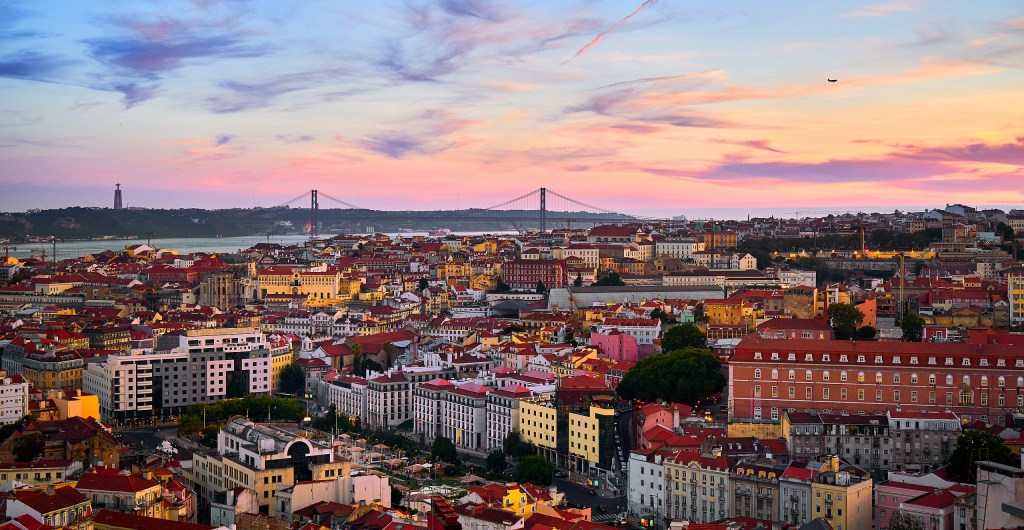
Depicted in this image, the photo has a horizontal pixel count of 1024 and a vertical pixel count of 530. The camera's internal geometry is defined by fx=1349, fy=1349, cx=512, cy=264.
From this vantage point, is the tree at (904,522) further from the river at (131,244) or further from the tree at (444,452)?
the river at (131,244)

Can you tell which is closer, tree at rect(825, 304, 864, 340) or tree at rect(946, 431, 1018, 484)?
tree at rect(946, 431, 1018, 484)

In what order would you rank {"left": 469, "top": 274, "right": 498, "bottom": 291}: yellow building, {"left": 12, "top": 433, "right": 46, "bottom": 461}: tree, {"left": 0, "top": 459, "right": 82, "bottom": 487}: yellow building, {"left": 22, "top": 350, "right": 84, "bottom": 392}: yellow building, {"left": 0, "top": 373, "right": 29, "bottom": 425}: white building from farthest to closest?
1. {"left": 469, "top": 274, "right": 498, "bottom": 291}: yellow building
2. {"left": 22, "top": 350, "right": 84, "bottom": 392}: yellow building
3. {"left": 0, "top": 373, "right": 29, "bottom": 425}: white building
4. {"left": 12, "top": 433, "right": 46, "bottom": 461}: tree
5. {"left": 0, "top": 459, "right": 82, "bottom": 487}: yellow building

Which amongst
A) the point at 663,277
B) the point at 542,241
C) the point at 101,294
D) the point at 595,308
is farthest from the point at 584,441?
the point at 542,241

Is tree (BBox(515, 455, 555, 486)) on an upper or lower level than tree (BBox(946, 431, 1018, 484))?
lower

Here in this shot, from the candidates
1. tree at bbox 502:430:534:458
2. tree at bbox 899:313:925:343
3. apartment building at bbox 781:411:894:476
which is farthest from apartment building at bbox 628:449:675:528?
tree at bbox 899:313:925:343

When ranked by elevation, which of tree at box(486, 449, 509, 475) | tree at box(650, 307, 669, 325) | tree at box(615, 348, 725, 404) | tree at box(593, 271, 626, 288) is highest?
tree at box(593, 271, 626, 288)

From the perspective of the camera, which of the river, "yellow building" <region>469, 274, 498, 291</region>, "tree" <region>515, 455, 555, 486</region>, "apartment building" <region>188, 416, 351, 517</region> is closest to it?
"apartment building" <region>188, 416, 351, 517</region>

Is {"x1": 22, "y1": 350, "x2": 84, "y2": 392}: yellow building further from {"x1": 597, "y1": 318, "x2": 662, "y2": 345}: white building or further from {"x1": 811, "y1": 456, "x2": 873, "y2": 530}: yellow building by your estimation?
{"x1": 811, "y1": 456, "x2": 873, "y2": 530}: yellow building
